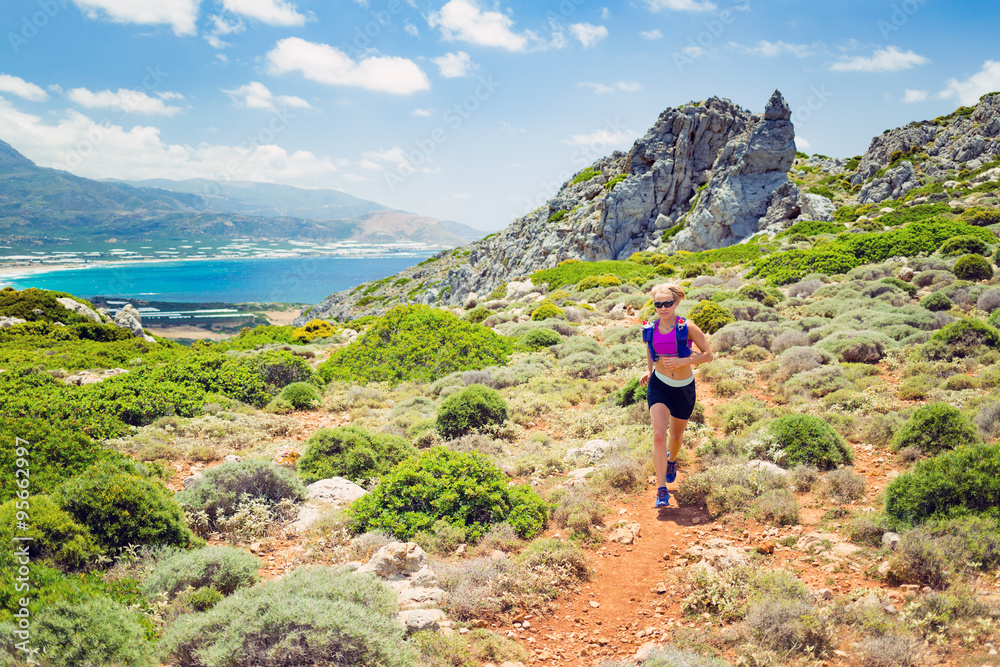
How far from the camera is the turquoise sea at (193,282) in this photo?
379 feet

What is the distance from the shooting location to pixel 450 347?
15898 mm

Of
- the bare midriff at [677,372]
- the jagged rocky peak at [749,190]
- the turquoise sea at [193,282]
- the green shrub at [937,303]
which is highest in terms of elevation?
the jagged rocky peak at [749,190]

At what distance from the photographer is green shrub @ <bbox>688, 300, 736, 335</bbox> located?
15.7 m

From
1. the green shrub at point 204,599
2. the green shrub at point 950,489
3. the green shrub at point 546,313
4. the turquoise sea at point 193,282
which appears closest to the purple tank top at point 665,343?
the green shrub at point 950,489

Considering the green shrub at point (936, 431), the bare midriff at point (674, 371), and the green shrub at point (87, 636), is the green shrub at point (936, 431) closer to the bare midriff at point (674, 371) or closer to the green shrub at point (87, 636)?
the bare midriff at point (674, 371)

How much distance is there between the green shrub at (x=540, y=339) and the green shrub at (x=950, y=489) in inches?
472

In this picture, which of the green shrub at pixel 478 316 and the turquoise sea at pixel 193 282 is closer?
the green shrub at pixel 478 316

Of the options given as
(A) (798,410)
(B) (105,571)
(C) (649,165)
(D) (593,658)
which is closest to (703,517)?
(D) (593,658)

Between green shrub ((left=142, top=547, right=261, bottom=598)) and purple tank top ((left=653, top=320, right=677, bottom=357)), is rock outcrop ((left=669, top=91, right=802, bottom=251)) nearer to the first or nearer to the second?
purple tank top ((left=653, top=320, right=677, bottom=357))

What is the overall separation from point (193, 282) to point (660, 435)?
16348cm

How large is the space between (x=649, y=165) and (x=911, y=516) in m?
53.9

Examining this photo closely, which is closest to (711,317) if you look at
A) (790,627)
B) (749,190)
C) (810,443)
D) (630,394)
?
(630,394)

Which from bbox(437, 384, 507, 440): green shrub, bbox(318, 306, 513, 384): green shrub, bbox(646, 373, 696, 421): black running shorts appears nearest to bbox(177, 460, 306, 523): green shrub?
bbox(437, 384, 507, 440): green shrub

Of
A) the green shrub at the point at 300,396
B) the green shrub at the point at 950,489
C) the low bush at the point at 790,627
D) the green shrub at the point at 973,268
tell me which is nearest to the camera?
the low bush at the point at 790,627
